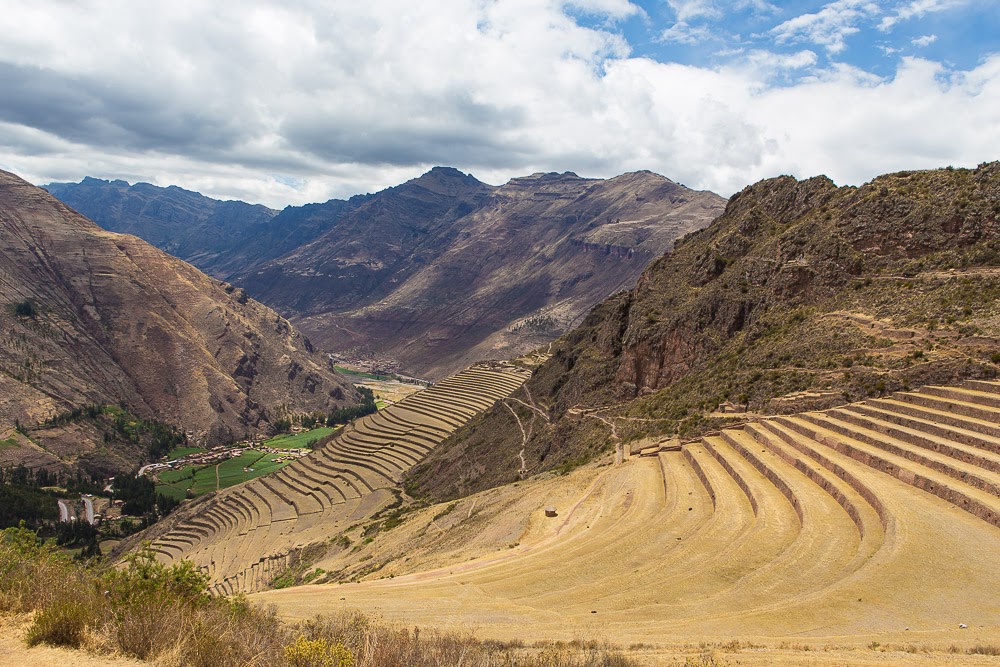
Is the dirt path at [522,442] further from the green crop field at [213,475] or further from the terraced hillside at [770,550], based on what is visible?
the green crop field at [213,475]

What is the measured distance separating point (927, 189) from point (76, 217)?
162 meters

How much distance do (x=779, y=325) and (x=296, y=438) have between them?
100 m

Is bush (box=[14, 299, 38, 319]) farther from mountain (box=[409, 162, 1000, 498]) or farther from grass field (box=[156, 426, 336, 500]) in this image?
mountain (box=[409, 162, 1000, 498])

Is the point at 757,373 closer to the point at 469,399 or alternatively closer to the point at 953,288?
the point at 953,288

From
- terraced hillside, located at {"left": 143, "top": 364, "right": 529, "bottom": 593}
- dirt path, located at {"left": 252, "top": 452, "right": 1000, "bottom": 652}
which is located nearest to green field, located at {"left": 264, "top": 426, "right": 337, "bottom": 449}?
terraced hillside, located at {"left": 143, "top": 364, "right": 529, "bottom": 593}

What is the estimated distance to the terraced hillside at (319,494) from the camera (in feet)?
148

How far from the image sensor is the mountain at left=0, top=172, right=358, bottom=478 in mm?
94375

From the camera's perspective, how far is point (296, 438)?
110 m

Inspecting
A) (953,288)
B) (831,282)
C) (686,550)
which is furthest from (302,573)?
(953,288)

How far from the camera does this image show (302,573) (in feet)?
116

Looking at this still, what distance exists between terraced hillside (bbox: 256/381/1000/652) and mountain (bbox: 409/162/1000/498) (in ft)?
8.65

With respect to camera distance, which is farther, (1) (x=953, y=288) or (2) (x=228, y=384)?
(2) (x=228, y=384)

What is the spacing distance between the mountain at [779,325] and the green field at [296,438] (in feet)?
210

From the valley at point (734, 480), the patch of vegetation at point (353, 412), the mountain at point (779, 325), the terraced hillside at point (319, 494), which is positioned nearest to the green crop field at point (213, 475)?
the terraced hillside at point (319, 494)
